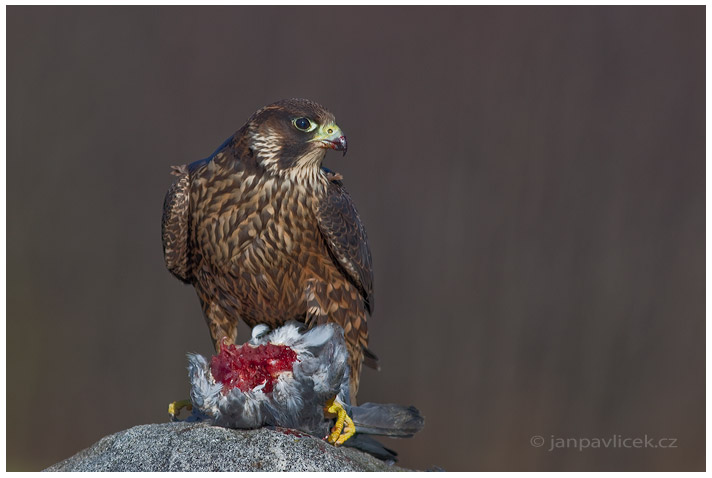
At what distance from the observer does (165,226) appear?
2711 millimetres

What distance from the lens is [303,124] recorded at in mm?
2531

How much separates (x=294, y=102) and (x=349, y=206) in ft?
1.36

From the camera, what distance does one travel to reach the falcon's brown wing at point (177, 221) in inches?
105

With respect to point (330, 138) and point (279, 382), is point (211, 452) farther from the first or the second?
point (330, 138)

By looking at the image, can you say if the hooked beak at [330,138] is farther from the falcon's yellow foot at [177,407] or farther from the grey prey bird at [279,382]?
the falcon's yellow foot at [177,407]

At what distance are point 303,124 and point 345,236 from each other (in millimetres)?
397

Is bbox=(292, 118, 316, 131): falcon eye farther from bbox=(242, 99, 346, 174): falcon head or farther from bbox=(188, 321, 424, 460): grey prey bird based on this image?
bbox=(188, 321, 424, 460): grey prey bird

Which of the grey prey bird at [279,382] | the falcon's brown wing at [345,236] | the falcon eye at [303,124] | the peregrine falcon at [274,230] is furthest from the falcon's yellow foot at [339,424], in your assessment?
the falcon eye at [303,124]

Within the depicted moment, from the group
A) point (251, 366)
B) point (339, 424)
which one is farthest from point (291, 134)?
point (339, 424)

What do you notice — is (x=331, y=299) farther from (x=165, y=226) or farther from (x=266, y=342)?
(x=165, y=226)

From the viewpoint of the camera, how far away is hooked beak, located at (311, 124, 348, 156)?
252cm

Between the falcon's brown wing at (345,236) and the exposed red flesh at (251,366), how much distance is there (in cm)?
42

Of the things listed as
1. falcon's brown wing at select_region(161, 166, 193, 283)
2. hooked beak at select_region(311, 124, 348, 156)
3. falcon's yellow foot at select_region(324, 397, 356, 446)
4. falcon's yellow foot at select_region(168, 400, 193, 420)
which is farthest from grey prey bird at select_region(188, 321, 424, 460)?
hooked beak at select_region(311, 124, 348, 156)
